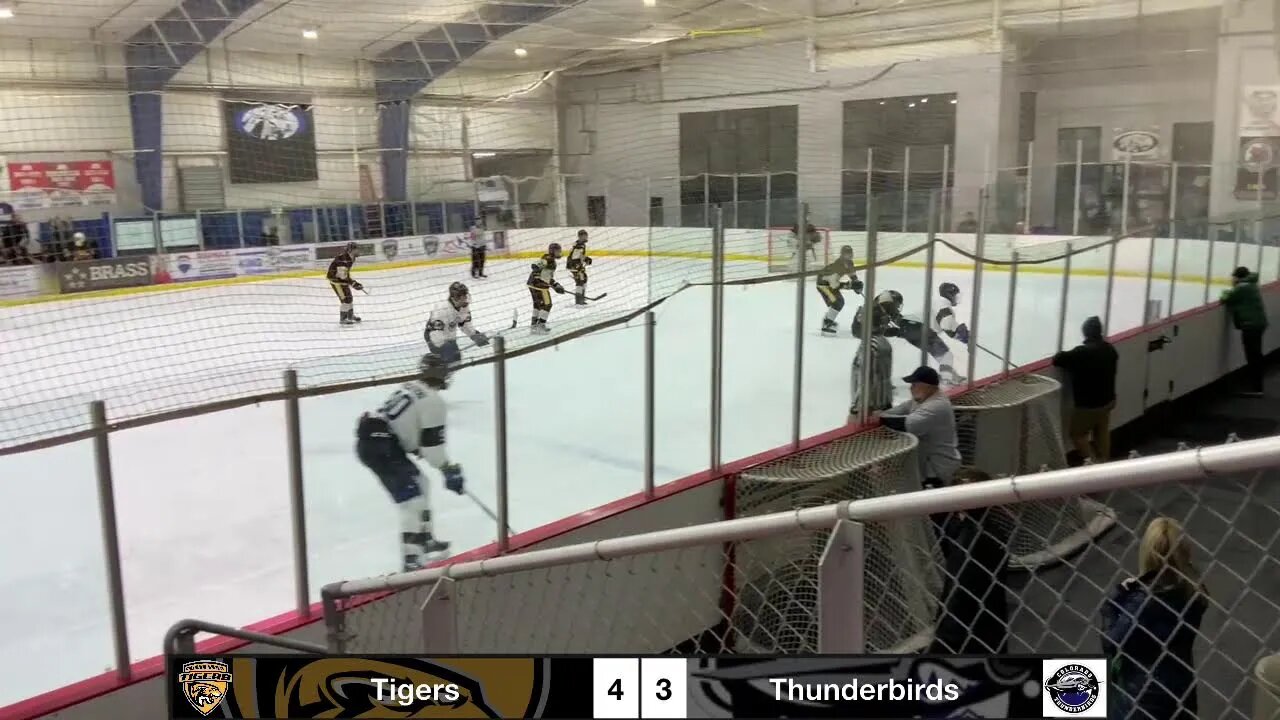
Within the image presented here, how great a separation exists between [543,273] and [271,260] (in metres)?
5.09

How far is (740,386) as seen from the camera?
5578 mm

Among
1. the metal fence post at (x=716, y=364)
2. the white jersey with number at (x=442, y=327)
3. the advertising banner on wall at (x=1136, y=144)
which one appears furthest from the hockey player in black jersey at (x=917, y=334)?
the advertising banner on wall at (x=1136, y=144)

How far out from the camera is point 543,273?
9.02 m

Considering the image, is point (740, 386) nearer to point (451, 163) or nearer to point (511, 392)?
point (511, 392)

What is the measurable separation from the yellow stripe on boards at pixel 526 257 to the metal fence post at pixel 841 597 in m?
4.13

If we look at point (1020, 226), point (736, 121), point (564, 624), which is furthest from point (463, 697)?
point (736, 121)

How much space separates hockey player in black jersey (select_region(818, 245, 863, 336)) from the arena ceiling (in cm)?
867

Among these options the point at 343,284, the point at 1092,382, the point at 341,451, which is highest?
the point at 343,284

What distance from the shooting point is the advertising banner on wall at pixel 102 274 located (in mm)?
11125

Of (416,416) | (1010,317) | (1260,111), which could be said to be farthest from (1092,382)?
(1260,111)

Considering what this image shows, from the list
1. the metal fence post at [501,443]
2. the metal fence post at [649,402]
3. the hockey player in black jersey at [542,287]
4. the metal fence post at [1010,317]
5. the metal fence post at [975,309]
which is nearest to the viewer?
the metal fence post at [501,443]

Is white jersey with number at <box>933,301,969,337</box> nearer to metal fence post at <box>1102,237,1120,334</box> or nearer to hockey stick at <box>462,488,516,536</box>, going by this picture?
metal fence post at <box>1102,237,1120,334</box>

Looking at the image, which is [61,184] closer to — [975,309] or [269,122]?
[269,122]
